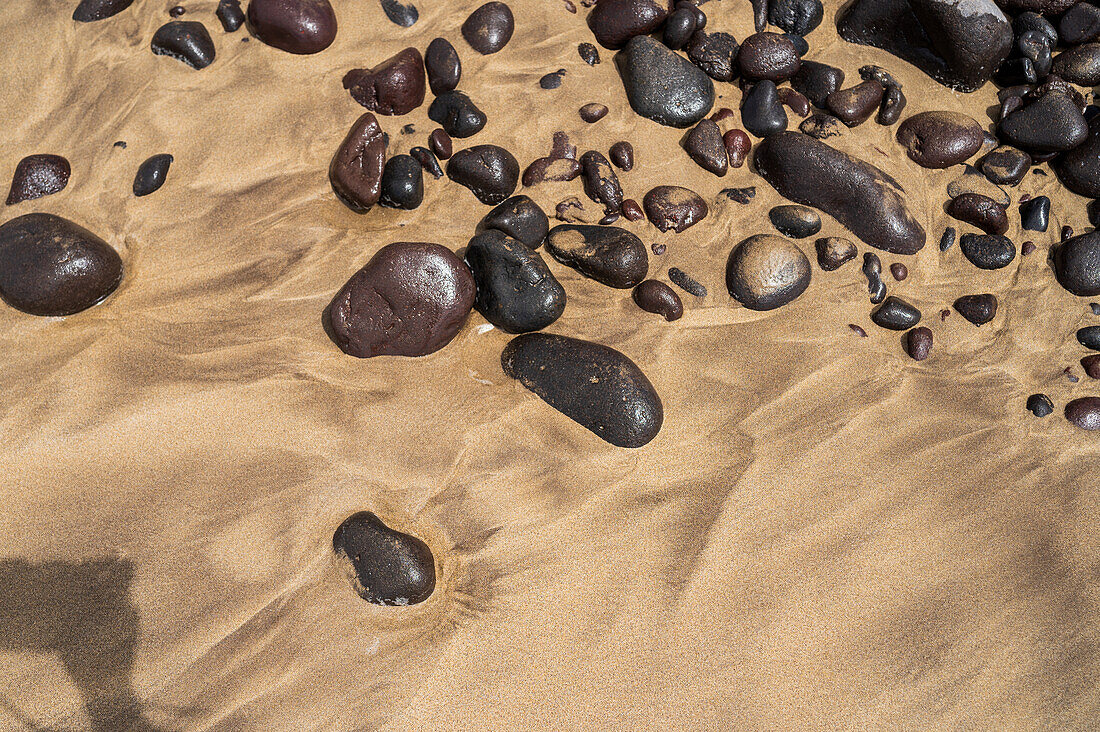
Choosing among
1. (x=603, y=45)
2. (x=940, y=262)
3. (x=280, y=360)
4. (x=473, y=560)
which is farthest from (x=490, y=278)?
(x=940, y=262)

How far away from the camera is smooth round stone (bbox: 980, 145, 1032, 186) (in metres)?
2.96

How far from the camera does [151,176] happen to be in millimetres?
2879

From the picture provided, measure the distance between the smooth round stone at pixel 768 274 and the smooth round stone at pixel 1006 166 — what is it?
3.50 ft

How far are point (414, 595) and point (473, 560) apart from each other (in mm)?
230

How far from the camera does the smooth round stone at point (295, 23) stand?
9.96 ft

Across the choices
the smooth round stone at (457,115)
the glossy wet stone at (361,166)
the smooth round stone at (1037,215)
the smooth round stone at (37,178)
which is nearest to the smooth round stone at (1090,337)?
the smooth round stone at (1037,215)

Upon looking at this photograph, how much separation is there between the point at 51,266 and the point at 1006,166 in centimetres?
414

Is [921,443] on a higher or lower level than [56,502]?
higher

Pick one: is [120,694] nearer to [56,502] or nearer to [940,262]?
[56,502]

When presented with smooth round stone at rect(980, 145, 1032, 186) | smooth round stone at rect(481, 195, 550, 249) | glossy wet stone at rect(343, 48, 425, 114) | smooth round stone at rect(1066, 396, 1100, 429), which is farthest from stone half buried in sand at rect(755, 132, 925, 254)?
glossy wet stone at rect(343, 48, 425, 114)

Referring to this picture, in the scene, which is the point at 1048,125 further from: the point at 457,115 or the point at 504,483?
the point at 504,483

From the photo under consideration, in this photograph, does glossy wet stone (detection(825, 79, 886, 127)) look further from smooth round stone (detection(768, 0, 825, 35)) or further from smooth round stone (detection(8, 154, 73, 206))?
smooth round stone (detection(8, 154, 73, 206))

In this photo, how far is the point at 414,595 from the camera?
7.17ft

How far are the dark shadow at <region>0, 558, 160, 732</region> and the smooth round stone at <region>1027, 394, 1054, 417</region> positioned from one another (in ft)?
11.1
